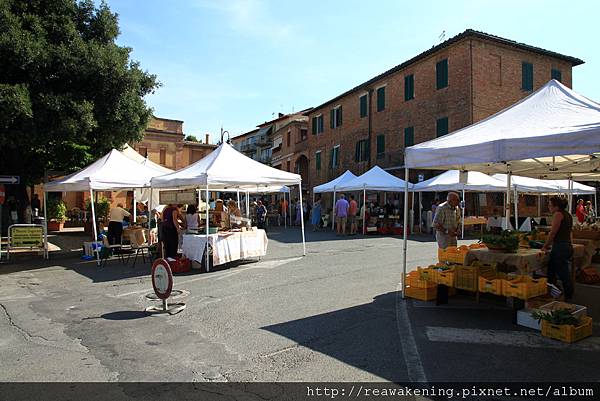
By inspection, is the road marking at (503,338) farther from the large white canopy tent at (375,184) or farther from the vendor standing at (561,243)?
the large white canopy tent at (375,184)

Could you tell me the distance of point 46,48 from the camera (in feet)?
36.1

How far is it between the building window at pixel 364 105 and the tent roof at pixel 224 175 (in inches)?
761

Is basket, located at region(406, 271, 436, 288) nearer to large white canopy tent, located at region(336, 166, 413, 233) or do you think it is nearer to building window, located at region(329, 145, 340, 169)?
large white canopy tent, located at region(336, 166, 413, 233)

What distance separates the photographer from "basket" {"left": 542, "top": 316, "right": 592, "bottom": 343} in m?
4.70

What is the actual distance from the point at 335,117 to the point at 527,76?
14.7m

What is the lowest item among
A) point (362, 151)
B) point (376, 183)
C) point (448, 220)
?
point (448, 220)

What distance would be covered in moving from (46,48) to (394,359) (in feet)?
37.8

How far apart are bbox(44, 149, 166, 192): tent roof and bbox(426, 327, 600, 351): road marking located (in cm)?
987

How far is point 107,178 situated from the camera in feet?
39.8

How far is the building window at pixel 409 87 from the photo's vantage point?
2530 centimetres

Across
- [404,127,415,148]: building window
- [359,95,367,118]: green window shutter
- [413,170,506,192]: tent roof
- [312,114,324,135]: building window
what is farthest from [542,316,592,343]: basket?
[312,114,324,135]: building window

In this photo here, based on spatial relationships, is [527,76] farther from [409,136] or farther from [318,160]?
[318,160]

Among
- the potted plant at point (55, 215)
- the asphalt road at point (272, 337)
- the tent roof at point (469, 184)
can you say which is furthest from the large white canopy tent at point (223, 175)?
the potted plant at point (55, 215)

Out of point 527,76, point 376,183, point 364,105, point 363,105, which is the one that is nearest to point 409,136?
point 364,105
